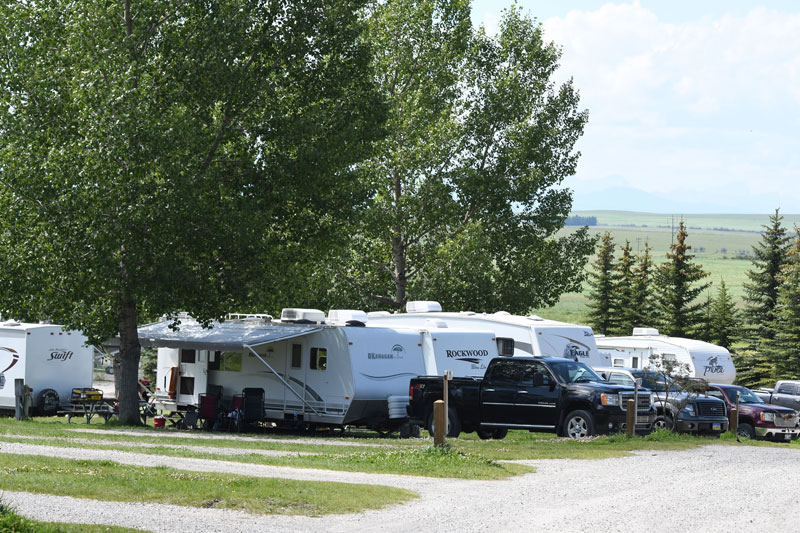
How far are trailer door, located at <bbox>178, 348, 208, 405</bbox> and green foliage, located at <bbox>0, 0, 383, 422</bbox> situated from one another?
1.72 m

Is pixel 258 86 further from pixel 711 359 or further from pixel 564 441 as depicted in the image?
pixel 711 359

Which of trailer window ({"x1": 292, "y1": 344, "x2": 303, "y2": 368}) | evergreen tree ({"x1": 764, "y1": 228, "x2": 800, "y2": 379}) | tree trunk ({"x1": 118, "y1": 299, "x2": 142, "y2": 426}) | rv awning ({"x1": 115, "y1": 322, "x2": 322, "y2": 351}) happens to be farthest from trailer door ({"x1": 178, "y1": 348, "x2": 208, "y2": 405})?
evergreen tree ({"x1": 764, "y1": 228, "x2": 800, "y2": 379})

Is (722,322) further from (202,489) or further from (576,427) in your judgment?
(202,489)

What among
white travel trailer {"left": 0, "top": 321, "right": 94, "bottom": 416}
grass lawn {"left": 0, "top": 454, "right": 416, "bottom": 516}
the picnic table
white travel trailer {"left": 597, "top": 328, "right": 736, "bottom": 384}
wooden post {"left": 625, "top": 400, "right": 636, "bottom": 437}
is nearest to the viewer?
grass lawn {"left": 0, "top": 454, "right": 416, "bottom": 516}

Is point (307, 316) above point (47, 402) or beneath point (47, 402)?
above

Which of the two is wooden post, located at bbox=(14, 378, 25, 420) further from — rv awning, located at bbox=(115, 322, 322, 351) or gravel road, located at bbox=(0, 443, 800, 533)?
gravel road, located at bbox=(0, 443, 800, 533)

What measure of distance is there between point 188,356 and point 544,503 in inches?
660

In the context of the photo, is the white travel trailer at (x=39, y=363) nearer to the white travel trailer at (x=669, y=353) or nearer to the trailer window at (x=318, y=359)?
the trailer window at (x=318, y=359)

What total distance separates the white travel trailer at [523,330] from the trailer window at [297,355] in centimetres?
344

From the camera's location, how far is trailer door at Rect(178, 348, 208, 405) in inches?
1056

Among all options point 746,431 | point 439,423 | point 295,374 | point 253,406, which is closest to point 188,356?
point 253,406

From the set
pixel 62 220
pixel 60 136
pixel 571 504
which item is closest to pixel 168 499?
pixel 571 504

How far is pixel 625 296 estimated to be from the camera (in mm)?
57500

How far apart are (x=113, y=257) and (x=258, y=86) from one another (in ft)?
18.7
